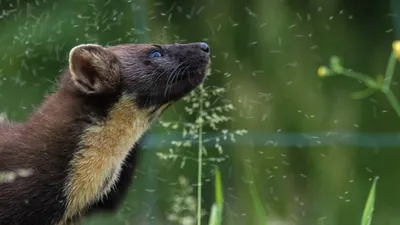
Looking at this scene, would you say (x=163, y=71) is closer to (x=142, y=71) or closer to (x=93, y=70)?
(x=142, y=71)

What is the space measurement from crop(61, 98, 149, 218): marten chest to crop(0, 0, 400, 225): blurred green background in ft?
3.61

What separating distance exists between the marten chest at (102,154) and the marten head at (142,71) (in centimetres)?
6

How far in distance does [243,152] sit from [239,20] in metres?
0.71

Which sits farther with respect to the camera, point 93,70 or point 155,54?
point 155,54

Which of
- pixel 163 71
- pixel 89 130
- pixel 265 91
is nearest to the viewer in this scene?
pixel 89 130

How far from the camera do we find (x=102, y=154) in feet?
11.0

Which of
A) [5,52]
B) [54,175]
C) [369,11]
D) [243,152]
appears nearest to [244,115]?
[243,152]

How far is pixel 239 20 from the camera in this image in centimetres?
530

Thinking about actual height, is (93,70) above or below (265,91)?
above

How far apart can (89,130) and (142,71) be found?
0.29 m

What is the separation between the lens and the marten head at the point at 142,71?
335cm

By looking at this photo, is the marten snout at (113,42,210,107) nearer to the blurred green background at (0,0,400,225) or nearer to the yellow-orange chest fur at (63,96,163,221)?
the yellow-orange chest fur at (63,96,163,221)

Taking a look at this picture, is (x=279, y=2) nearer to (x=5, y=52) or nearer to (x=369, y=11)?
(x=369, y=11)

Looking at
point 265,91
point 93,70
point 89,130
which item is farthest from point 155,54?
point 265,91
